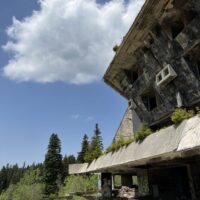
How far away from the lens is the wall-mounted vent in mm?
10571

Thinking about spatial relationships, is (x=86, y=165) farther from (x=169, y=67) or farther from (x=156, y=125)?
(x=169, y=67)

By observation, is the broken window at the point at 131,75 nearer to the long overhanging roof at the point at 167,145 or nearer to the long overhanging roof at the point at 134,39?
the long overhanging roof at the point at 134,39

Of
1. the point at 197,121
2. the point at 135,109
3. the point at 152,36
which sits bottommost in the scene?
the point at 197,121

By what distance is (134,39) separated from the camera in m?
11.8

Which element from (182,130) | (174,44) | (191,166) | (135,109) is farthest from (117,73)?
(182,130)

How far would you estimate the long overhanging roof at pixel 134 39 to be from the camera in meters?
9.69

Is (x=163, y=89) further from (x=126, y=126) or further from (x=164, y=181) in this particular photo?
(x=126, y=126)

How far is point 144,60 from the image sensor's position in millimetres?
12844

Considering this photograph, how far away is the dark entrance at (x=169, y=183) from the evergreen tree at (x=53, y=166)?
125 feet

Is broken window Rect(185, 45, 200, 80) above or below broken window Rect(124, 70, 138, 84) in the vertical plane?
→ below

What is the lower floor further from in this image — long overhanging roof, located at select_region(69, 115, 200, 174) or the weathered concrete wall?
the weathered concrete wall

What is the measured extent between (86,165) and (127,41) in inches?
371

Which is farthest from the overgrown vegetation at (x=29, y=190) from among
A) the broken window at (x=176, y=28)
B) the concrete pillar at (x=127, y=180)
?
the broken window at (x=176, y=28)

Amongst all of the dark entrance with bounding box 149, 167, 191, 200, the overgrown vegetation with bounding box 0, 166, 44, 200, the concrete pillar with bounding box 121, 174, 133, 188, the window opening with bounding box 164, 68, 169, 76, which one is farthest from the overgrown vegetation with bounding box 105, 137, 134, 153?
the overgrown vegetation with bounding box 0, 166, 44, 200
